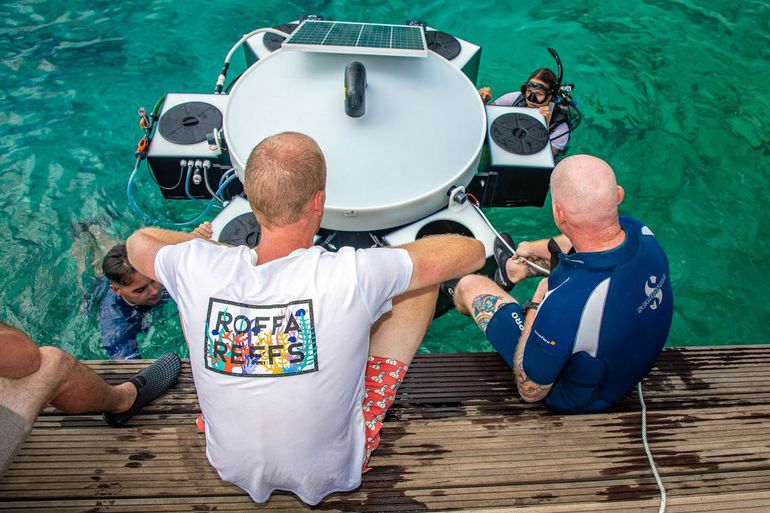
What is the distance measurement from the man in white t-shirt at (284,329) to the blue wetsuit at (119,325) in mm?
1638

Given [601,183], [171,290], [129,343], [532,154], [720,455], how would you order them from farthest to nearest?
[532,154], [129,343], [720,455], [601,183], [171,290]

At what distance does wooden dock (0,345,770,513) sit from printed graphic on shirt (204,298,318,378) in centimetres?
66

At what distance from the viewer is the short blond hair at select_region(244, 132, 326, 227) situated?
1679mm

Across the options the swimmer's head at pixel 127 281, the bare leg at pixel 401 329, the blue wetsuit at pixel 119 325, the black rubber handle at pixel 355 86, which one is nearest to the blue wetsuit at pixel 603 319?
the bare leg at pixel 401 329

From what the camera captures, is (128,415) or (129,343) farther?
(129,343)

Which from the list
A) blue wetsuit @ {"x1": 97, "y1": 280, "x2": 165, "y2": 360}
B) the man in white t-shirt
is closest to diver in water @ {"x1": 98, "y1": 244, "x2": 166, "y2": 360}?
blue wetsuit @ {"x1": 97, "y1": 280, "x2": 165, "y2": 360}

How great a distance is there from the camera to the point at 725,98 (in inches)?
211

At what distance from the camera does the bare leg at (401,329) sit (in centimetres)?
219

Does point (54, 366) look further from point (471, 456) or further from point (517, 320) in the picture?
point (517, 320)

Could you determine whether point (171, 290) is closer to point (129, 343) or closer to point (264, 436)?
→ point (264, 436)

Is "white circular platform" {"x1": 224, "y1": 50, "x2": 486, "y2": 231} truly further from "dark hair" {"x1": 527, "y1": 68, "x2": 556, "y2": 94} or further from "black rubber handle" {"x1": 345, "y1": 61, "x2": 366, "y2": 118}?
"dark hair" {"x1": 527, "y1": 68, "x2": 556, "y2": 94}

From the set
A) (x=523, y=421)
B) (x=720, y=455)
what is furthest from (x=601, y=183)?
(x=720, y=455)

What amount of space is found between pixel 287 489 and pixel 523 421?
1016 mm

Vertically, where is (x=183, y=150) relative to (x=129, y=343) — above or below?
above
